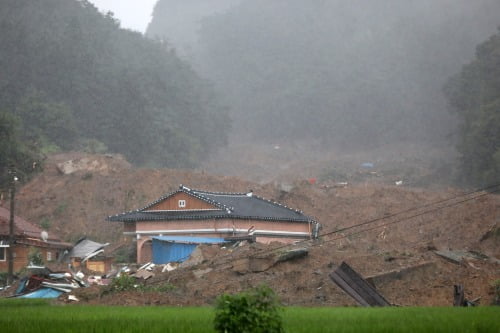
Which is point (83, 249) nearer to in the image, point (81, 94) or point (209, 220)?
→ point (209, 220)

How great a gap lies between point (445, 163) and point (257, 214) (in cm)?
4571

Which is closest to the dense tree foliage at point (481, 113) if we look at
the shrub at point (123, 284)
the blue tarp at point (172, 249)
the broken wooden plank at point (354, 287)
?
the blue tarp at point (172, 249)

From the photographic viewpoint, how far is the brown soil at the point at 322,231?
25.1 metres

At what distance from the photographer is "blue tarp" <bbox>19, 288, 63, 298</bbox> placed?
87.4 ft

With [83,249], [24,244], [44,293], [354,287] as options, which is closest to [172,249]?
[83,249]

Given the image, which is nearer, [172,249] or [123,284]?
[123,284]

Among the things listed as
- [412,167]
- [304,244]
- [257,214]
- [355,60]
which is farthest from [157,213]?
[355,60]

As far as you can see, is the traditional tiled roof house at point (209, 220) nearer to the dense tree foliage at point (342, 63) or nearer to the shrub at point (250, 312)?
the shrub at point (250, 312)

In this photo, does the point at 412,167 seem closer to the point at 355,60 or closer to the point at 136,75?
the point at 136,75

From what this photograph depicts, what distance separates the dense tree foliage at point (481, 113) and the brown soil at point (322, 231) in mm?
5109

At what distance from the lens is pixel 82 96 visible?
77625 millimetres

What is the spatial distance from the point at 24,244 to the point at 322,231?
20.8 metres

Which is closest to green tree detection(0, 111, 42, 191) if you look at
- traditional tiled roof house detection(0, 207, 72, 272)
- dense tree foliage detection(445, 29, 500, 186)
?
traditional tiled roof house detection(0, 207, 72, 272)

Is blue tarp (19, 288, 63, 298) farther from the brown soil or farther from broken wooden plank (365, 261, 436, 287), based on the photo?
broken wooden plank (365, 261, 436, 287)
